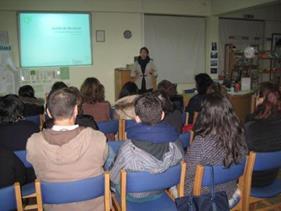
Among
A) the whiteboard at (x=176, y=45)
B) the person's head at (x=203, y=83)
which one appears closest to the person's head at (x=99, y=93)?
the person's head at (x=203, y=83)

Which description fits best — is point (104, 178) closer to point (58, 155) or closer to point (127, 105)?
point (58, 155)

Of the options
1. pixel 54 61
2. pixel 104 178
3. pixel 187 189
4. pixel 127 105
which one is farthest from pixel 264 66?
pixel 104 178

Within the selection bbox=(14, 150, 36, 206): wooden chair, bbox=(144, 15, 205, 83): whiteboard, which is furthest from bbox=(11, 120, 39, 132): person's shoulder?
bbox=(144, 15, 205, 83): whiteboard

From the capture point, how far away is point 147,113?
1.91 meters

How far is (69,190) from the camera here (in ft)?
5.26

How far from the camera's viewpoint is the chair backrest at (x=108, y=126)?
296cm

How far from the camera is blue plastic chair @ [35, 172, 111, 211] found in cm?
159

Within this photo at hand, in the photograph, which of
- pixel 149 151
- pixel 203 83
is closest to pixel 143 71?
pixel 203 83

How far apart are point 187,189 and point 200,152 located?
29 cm

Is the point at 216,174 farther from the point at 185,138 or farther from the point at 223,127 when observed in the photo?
the point at 185,138

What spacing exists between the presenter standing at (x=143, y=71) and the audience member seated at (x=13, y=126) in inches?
155

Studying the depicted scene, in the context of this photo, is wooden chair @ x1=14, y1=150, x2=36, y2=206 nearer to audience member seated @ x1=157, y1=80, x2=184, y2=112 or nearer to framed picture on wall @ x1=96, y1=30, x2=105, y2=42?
audience member seated @ x1=157, y1=80, x2=184, y2=112

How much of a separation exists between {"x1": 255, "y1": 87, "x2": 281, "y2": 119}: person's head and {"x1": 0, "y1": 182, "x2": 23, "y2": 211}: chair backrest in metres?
1.76

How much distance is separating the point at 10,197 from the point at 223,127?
1.28m
